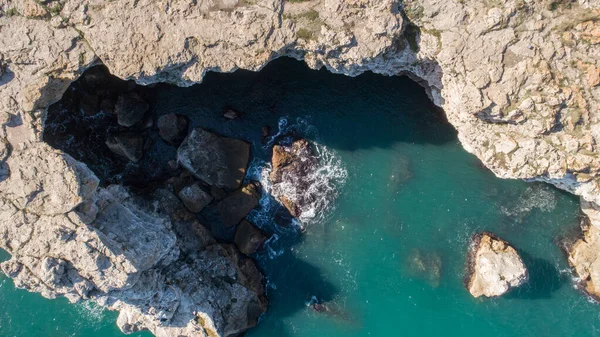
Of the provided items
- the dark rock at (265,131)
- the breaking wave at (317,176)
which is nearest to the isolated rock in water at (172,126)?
the dark rock at (265,131)

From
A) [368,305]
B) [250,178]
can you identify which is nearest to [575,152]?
[368,305]

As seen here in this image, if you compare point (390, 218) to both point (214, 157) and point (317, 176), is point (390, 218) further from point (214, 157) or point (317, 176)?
point (214, 157)

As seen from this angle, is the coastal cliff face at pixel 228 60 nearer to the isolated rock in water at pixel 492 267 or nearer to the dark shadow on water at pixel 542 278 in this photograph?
the isolated rock in water at pixel 492 267

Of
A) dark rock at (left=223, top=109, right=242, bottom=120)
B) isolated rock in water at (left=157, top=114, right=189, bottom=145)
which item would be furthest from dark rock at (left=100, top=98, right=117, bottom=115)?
dark rock at (left=223, top=109, right=242, bottom=120)

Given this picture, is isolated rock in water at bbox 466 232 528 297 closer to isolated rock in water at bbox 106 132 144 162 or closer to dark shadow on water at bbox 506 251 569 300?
dark shadow on water at bbox 506 251 569 300

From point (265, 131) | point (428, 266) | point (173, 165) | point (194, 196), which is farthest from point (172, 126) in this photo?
point (428, 266)

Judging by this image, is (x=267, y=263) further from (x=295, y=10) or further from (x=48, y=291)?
(x=295, y=10)
